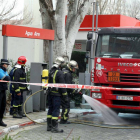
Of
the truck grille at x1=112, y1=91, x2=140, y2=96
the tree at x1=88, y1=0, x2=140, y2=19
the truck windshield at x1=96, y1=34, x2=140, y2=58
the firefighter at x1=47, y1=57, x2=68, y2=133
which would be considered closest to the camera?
the firefighter at x1=47, y1=57, x2=68, y2=133

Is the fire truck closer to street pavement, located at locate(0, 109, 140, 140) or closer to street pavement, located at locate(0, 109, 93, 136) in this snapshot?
street pavement, located at locate(0, 109, 140, 140)

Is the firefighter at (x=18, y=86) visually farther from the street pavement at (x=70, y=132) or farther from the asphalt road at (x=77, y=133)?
the asphalt road at (x=77, y=133)

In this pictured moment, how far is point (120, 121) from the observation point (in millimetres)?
10609

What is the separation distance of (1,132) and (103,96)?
3.57 m

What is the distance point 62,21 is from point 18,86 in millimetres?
5071

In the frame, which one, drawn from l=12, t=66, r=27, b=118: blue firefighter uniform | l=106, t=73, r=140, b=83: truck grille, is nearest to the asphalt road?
l=12, t=66, r=27, b=118: blue firefighter uniform

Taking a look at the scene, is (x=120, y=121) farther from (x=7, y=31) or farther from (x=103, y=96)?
(x=7, y=31)

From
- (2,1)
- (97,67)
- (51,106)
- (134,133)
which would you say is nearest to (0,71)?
(51,106)

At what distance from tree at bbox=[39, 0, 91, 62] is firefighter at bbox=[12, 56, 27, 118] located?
426cm

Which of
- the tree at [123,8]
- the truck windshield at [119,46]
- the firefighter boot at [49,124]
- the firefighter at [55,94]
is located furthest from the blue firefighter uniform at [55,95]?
the tree at [123,8]

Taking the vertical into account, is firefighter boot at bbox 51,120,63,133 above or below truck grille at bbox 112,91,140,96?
below

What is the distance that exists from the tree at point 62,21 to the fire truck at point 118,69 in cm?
373

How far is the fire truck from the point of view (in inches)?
389

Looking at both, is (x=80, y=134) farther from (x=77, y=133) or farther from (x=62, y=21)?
(x=62, y=21)
